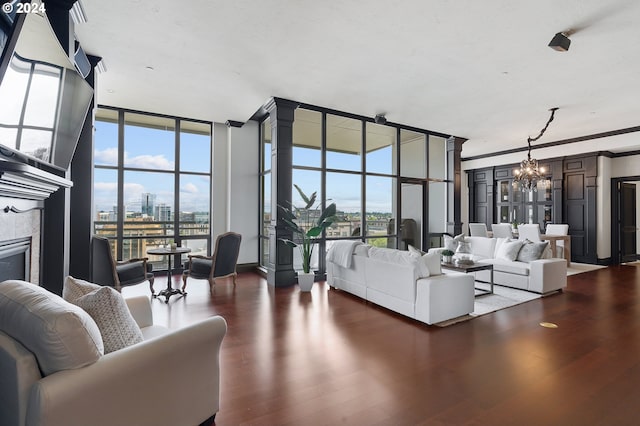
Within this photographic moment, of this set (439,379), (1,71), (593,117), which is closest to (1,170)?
(1,71)

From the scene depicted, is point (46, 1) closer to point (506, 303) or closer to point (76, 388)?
point (76, 388)

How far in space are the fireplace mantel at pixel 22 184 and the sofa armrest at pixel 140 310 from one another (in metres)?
0.94

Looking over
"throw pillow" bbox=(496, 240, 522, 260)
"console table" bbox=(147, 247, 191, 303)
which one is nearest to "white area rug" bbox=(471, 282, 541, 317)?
"throw pillow" bbox=(496, 240, 522, 260)

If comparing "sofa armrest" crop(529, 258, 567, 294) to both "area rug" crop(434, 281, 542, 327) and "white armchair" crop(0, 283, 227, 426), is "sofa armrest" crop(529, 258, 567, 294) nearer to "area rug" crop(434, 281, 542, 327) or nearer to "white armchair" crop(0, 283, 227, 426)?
"area rug" crop(434, 281, 542, 327)

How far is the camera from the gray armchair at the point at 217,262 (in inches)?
190

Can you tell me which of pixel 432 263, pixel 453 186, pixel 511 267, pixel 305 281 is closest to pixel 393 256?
pixel 432 263

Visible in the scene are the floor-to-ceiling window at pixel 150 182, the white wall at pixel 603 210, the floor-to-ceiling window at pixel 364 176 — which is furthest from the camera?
the white wall at pixel 603 210

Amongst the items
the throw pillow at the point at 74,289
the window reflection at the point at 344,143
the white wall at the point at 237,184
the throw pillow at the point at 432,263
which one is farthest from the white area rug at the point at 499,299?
the white wall at the point at 237,184

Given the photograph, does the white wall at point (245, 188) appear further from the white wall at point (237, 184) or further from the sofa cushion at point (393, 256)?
the sofa cushion at point (393, 256)

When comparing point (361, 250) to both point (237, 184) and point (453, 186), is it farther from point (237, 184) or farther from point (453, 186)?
point (453, 186)

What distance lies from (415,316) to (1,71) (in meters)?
3.82

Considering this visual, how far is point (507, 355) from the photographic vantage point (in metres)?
2.82

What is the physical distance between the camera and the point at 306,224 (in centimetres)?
580

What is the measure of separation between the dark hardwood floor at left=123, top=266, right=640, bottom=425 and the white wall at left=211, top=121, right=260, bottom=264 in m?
2.33
